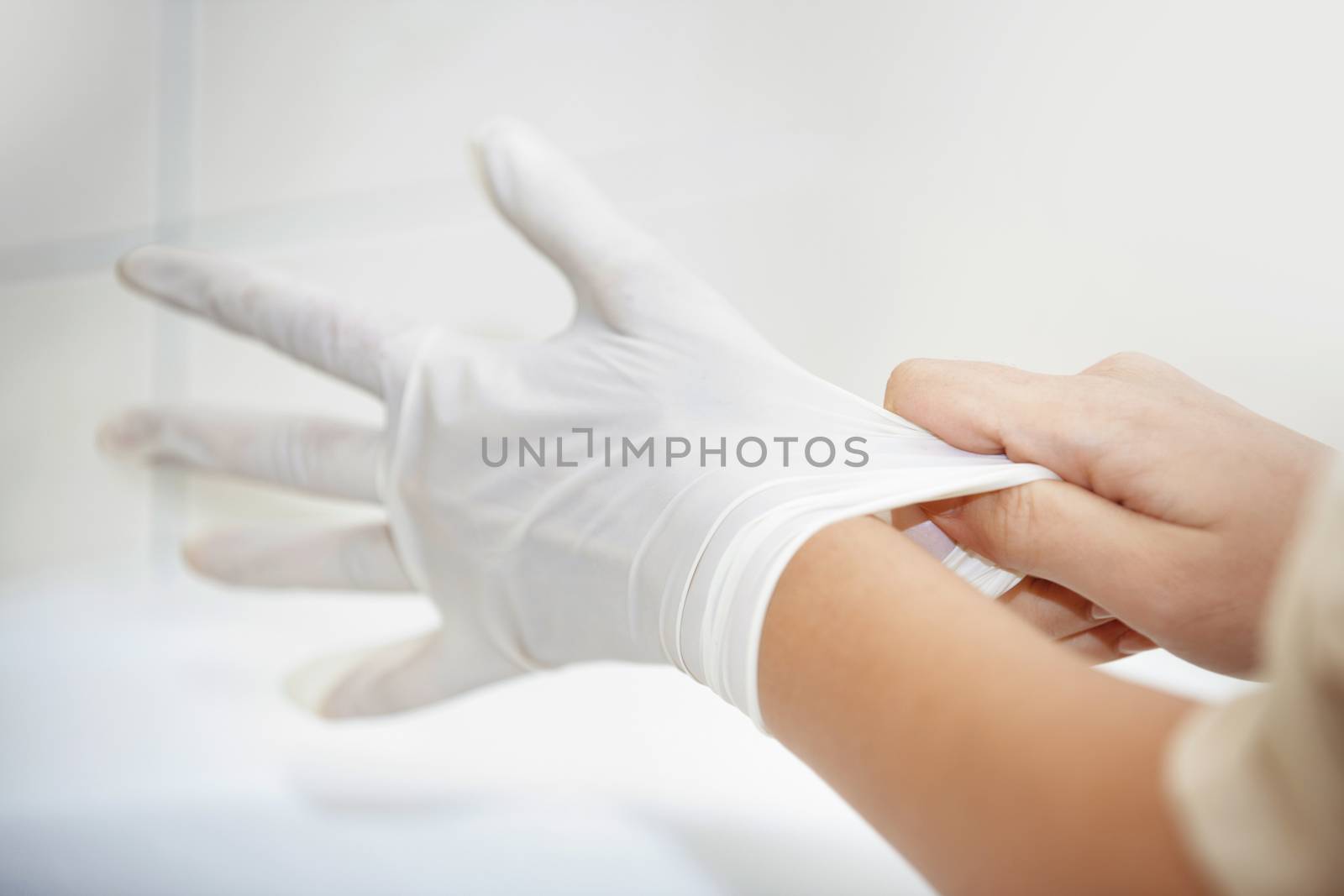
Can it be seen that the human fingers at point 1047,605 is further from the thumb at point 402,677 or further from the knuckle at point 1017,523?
the thumb at point 402,677

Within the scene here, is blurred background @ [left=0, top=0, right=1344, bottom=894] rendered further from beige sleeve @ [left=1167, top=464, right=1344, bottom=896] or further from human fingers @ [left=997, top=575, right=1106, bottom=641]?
beige sleeve @ [left=1167, top=464, right=1344, bottom=896]

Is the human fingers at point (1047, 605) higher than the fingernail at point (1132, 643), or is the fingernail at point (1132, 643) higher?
the human fingers at point (1047, 605)

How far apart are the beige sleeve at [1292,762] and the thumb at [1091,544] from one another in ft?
0.88

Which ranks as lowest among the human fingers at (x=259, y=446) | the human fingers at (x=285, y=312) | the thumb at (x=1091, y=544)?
the thumb at (x=1091, y=544)

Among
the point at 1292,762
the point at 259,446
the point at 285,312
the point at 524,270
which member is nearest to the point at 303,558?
the point at 259,446

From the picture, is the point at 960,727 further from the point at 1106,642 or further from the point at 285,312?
the point at 285,312

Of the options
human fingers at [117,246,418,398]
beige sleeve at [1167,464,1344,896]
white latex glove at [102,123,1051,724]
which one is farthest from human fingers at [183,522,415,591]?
beige sleeve at [1167,464,1344,896]

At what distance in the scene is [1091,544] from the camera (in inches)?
19.8

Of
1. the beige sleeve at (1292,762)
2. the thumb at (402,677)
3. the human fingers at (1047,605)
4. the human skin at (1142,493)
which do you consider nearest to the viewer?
the beige sleeve at (1292,762)

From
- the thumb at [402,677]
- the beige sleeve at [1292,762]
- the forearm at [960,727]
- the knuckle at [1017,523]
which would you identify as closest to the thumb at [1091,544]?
the knuckle at [1017,523]

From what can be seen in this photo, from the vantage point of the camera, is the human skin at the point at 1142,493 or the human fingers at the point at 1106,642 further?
the human fingers at the point at 1106,642

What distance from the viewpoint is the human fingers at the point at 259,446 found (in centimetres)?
71

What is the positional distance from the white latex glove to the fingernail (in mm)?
102

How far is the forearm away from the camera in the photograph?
10.5 inches
